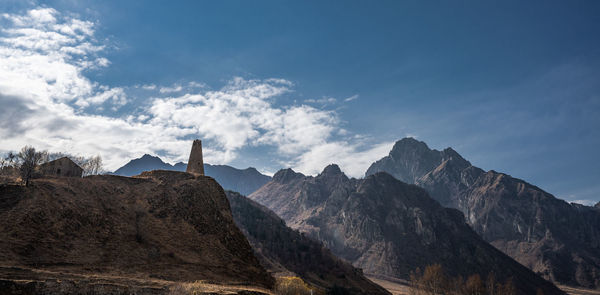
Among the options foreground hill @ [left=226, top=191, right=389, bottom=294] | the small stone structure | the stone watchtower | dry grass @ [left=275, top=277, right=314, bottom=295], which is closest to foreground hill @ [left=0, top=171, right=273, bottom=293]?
dry grass @ [left=275, top=277, right=314, bottom=295]

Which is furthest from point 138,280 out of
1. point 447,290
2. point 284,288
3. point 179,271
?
point 447,290

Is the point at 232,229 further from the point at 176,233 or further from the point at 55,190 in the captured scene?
the point at 55,190

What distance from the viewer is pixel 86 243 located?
42.9 m

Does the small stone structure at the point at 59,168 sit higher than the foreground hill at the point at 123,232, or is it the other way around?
the small stone structure at the point at 59,168

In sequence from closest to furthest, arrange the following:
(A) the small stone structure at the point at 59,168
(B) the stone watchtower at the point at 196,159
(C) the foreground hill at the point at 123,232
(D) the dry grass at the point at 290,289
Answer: (C) the foreground hill at the point at 123,232
(D) the dry grass at the point at 290,289
(A) the small stone structure at the point at 59,168
(B) the stone watchtower at the point at 196,159

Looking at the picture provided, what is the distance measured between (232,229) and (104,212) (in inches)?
767

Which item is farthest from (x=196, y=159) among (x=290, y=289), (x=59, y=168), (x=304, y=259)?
(x=304, y=259)

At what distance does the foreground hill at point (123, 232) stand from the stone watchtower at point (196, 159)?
9649mm

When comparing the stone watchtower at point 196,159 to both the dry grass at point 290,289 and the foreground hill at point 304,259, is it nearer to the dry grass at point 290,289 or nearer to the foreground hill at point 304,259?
the dry grass at point 290,289

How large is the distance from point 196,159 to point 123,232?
95.0 ft

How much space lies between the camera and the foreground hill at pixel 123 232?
37719 millimetres

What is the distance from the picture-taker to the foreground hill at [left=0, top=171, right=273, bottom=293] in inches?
1485

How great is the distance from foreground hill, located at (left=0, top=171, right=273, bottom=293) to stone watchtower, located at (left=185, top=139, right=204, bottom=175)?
9.65m

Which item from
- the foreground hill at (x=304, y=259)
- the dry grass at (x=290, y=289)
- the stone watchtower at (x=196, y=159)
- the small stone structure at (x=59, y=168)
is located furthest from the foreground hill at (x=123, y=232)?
the foreground hill at (x=304, y=259)
